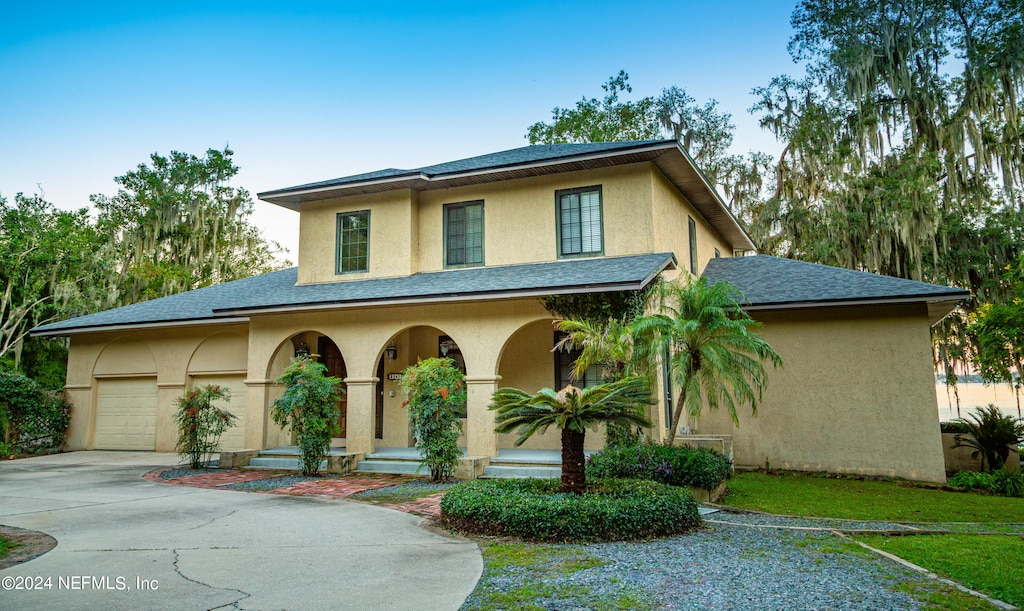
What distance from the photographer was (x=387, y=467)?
12.1 meters

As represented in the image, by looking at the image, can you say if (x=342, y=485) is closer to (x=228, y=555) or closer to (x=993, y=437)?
(x=228, y=555)

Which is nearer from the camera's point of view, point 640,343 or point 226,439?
point 640,343

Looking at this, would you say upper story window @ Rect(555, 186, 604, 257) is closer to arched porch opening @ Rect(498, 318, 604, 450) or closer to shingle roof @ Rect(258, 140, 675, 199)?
shingle roof @ Rect(258, 140, 675, 199)

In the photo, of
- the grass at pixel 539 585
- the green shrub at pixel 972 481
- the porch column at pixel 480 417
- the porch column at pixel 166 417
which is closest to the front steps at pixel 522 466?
the porch column at pixel 480 417

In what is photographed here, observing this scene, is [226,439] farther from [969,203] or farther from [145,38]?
[969,203]

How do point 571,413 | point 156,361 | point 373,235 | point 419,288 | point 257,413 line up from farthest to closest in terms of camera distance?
1. point 156,361
2. point 373,235
3. point 257,413
4. point 419,288
5. point 571,413

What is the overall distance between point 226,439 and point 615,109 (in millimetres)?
20635

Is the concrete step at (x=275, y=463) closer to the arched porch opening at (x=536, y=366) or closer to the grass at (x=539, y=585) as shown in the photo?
the arched porch opening at (x=536, y=366)

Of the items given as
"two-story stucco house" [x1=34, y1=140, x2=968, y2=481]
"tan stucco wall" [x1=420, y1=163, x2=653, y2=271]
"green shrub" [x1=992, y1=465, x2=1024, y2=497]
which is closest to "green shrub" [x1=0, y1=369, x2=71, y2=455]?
"two-story stucco house" [x1=34, y1=140, x2=968, y2=481]

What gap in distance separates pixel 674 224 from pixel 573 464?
322 inches

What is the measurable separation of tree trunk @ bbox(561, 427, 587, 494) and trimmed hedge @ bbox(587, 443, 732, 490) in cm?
180

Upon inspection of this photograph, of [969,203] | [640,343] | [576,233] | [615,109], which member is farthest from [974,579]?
[615,109]

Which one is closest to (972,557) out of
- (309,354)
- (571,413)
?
(571,413)

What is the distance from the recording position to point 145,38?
56.2 feet
